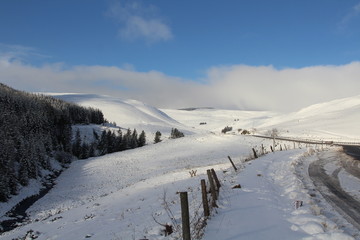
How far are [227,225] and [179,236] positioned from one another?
1.69 m

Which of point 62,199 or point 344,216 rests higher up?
point 344,216

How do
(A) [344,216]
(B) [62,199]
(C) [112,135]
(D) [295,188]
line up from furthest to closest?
(C) [112,135]
(B) [62,199]
(D) [295,188]
(A) [344,216]

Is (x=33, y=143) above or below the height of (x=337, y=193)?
above

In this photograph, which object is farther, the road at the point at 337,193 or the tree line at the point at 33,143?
the tree line at the point at 33,143

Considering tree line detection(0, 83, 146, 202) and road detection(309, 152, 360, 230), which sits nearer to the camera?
road detection(309, 152, 360, 230)

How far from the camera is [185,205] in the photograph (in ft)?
23.2

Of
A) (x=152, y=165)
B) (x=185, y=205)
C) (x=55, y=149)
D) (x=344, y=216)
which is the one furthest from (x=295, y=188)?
(x=55, y=149)

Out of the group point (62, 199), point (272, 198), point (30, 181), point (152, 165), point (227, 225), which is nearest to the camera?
point (227, 225)

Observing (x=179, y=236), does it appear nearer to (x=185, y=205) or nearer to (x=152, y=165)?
(x=185, y=205)

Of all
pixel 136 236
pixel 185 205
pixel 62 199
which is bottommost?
pixel 62 199

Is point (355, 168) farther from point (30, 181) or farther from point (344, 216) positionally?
point (30, 181)

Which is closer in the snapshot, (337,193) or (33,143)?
(337,193)

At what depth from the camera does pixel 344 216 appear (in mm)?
9625

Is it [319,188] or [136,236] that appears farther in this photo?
[319,188]
